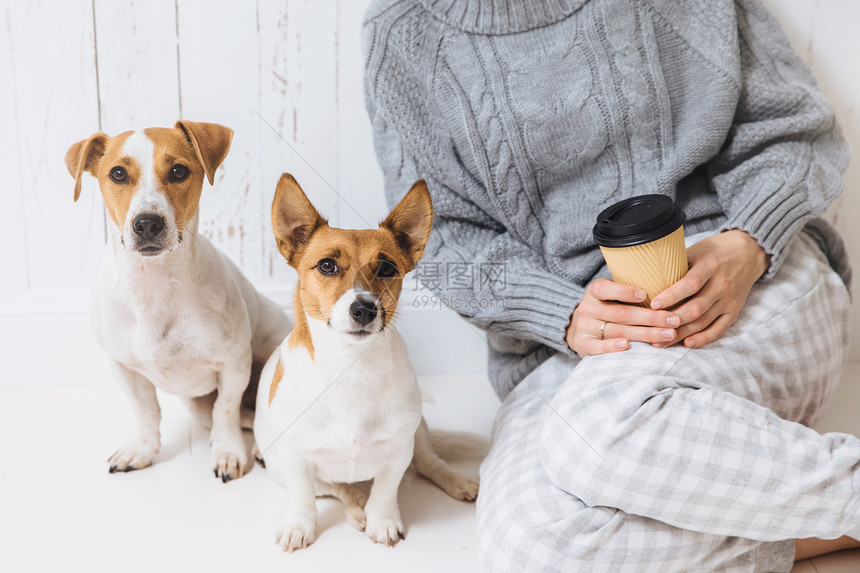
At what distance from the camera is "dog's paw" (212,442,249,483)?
1273 millimetres

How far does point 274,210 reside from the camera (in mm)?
938

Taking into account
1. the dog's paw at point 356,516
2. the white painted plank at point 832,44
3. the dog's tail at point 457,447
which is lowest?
the dog's tail at point 457,447

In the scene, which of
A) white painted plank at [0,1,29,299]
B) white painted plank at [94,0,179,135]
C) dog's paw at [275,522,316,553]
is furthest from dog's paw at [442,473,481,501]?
white painted plank at [0,1,29,299]

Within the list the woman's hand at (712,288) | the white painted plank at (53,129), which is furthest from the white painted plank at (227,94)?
the woman's hand at (712,288)

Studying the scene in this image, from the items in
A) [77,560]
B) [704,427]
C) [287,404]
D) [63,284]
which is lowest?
[77,560]

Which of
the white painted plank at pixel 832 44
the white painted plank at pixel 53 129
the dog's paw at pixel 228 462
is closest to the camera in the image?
the dog's paw at pixel 228 462

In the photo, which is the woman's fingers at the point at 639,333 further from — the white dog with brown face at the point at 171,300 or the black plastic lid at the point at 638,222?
the white dog with brown face at the point at 171,300

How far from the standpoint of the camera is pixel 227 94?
1.45m

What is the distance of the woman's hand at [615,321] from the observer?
38.9 inches

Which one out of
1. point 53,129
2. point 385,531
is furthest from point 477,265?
point 53,129

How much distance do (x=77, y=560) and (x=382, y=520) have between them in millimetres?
475

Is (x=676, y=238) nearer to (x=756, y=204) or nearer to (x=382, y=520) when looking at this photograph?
(x=756, y=204)

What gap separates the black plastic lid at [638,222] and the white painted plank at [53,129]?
1113 millimetres

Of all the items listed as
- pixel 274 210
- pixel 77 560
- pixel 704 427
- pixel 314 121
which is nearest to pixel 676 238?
pixel 704 427
